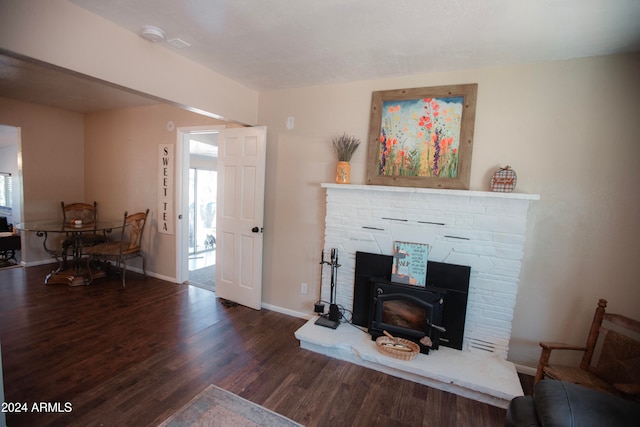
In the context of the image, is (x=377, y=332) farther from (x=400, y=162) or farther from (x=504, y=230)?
(x=400, y=162)

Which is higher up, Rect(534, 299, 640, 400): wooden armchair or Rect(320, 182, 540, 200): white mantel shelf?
Rect(320, 182, 540, 200): white mantel shelf

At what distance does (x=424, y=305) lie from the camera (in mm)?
2377

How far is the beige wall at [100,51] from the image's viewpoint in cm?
146

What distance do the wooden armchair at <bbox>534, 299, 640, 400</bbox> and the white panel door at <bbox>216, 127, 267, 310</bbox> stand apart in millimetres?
2773

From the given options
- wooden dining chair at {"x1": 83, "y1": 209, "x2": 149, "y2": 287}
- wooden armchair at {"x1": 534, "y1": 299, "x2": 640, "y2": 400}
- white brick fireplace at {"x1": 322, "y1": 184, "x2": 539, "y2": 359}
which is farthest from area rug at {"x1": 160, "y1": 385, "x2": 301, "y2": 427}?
wooden dining chair at {"x1": 83, "y1": 209, "x2": 149, "y2": 287}

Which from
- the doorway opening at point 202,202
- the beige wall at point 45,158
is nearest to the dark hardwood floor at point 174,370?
the beige wall at point 45,158

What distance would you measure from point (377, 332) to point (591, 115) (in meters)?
2.41

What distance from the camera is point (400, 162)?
2.65 m

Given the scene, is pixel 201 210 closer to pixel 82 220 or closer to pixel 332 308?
pixel 82 220

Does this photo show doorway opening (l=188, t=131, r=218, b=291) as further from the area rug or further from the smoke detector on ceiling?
the area rug

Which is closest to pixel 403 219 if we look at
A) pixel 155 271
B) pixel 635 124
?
pixel 635 124

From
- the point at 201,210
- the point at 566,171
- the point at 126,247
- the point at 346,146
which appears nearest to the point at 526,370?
the point at 566,171

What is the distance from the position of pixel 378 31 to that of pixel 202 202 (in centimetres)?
554

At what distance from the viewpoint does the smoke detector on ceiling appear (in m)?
1.88
